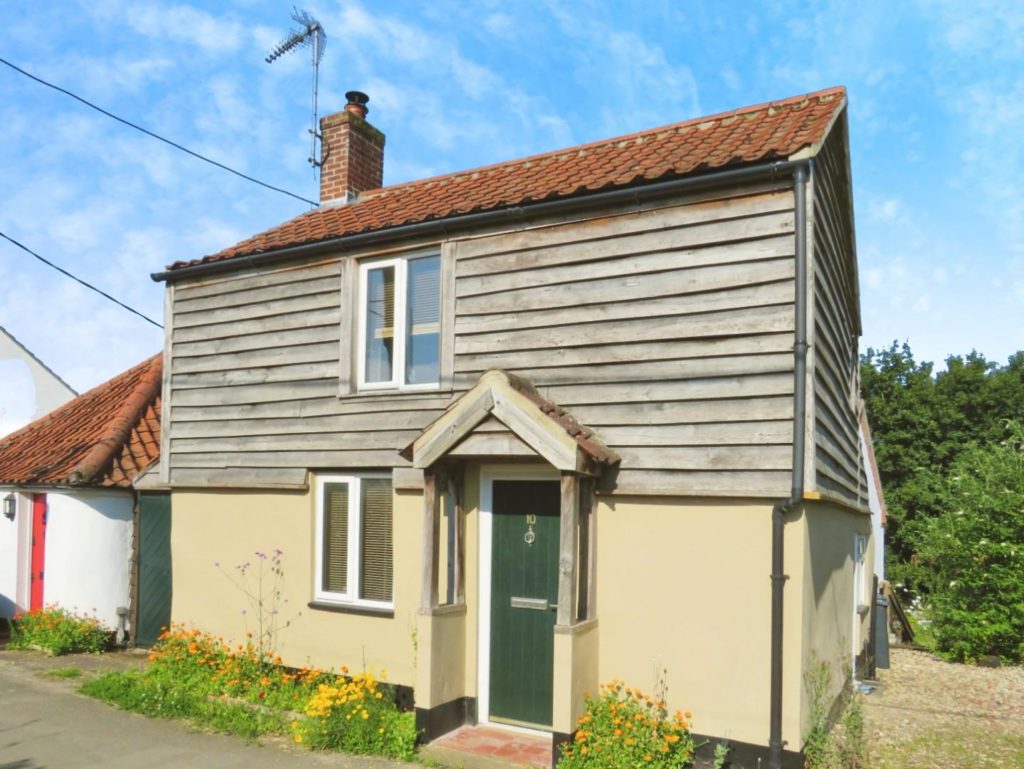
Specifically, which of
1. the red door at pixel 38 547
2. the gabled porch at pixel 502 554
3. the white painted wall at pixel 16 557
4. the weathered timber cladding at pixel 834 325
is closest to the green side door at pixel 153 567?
the red door at pixel 38 547

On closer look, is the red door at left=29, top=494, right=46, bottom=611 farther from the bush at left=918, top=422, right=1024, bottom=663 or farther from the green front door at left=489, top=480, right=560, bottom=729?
the bush at left=918, top=422, right=1024, bottom=663

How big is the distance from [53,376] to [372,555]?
16.0 m

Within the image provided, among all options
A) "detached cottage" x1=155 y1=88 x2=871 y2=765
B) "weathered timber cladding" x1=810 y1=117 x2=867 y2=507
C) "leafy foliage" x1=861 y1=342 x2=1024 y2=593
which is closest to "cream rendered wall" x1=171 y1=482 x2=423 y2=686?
"detached cottage" x1=155 y1=88 x2=871 y2=765

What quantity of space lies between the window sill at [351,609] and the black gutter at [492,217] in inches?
159

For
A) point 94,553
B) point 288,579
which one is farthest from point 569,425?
point 94,553

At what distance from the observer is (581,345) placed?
756 cm

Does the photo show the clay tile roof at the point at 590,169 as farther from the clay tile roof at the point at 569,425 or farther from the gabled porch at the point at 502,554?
the gabled porch at the point at 502,554

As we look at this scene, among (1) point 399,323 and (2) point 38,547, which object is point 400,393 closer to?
(1) point 399,323

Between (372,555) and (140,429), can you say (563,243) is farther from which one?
(140,429)

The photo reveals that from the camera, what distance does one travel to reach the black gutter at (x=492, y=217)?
6.84 metres

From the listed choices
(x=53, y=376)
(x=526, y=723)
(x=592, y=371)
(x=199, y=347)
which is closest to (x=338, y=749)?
(x=526, y=723)

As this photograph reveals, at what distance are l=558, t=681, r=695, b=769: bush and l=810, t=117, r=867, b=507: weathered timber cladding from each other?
2.37 m

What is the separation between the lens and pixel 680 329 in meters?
7.05

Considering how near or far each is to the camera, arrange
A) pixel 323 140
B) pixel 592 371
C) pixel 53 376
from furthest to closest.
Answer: pixel 53 376
pixel 323 140
pixel 592 371
